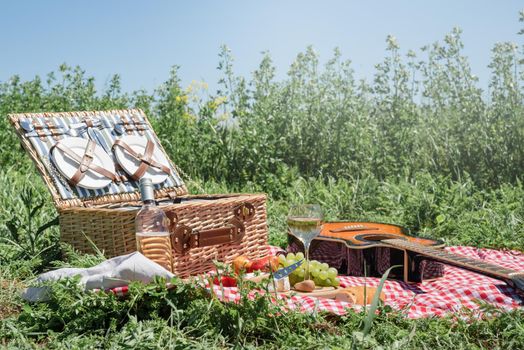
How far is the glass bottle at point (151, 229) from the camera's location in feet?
10.6

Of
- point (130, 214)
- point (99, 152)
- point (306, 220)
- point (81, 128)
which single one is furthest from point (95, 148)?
point (306, 220)

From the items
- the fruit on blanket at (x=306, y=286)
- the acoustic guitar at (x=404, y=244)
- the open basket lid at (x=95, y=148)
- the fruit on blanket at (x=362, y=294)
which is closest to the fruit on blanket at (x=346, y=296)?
the fruit on blanket at (x=362, y=294)

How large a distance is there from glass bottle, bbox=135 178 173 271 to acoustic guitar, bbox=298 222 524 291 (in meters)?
0.86

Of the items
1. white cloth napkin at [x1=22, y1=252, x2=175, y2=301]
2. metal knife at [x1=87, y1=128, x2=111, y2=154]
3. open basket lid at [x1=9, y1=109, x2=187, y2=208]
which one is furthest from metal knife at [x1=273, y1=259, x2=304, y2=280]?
metal knife at [x1=87, y1=128, x2=111, y2=154]

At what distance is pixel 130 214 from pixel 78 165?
777 millimetres

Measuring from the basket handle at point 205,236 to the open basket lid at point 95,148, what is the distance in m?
0.74

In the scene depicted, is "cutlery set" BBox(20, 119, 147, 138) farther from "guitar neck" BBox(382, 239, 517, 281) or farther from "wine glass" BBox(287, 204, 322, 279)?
"guitar neck" BBox(382, 239, 517, 281)

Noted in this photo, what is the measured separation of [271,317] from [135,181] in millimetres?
1968

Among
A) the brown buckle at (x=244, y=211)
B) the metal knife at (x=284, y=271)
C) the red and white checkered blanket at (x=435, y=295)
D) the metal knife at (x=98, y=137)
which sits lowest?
the red and white checkered blanket at (x=435, y=295)

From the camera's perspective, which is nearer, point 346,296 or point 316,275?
point 346,296

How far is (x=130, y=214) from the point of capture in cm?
340

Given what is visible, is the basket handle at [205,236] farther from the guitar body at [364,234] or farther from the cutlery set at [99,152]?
the cutlery set at [99,152]

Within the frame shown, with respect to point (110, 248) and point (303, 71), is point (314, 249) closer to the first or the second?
point (110, 248)

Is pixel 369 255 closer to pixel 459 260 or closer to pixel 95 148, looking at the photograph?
pixel 459 260
